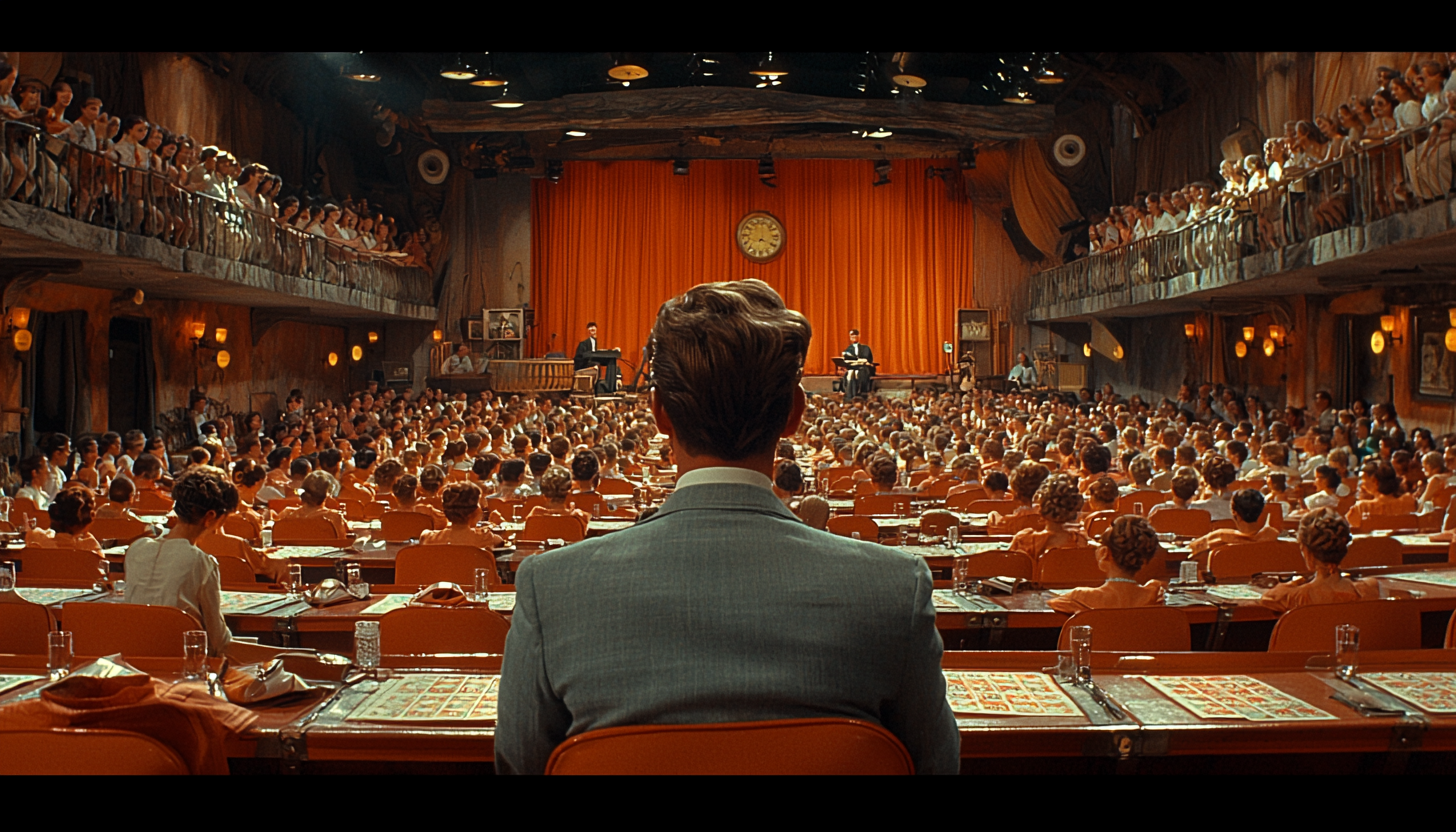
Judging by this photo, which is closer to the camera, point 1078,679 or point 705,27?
point 705,27

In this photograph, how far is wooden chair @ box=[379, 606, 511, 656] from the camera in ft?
12.2

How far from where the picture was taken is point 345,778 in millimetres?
2084

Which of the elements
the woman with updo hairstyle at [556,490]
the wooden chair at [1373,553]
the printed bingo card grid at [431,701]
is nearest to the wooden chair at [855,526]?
the woman with updo hairstyle at [556,490]

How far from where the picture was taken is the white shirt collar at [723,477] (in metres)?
1.81

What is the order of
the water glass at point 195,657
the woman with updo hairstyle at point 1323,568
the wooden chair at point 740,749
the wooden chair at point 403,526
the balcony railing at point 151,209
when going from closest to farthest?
the wooden chair at point 740,749 < the water glass at point 195,657 < the woman with updo hairstyle at point 1323,568 < the wooden chair at point 403,526 < the balcony railing at point 151,209

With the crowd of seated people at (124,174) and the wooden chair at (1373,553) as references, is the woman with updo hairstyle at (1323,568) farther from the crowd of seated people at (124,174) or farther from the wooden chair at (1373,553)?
the crowd of seated people at (124,174)

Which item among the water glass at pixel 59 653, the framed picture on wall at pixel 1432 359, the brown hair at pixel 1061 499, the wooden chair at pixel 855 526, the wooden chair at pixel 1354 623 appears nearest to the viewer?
the water glass at pixel 59 653

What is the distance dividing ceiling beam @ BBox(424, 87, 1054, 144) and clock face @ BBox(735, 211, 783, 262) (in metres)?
7.71

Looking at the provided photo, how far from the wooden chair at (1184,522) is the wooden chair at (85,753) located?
6387mm

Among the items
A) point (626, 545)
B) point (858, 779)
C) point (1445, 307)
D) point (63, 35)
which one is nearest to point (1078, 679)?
point (858, 779)

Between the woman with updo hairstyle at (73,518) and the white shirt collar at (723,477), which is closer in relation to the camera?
the white shirt collar at (723,477)

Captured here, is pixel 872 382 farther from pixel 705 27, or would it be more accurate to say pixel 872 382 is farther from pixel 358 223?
pixel 705 27

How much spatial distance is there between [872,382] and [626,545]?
2673 cm

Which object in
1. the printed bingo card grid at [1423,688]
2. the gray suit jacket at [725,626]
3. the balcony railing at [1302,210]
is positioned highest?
the balcony railing at [1302,210]
